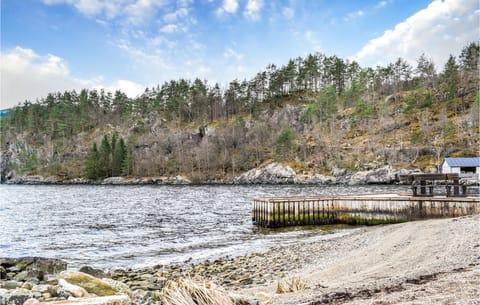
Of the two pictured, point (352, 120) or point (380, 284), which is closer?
point (380, 284)

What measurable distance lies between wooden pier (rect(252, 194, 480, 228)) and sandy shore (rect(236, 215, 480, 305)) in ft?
15.1

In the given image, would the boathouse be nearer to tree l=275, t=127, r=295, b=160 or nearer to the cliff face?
the cliff face

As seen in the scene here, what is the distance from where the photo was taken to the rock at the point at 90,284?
9398mm

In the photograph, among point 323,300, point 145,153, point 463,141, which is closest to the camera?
point 323,300

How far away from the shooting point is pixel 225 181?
104 m

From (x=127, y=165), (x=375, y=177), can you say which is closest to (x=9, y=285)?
(x=375, y=177)

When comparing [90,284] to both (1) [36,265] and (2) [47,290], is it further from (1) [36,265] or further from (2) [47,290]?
(1) [36,265]

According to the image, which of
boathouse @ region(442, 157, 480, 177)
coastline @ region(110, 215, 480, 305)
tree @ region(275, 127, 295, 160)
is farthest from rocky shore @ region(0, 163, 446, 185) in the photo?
coastline @ region(110, 215, 480, 305)

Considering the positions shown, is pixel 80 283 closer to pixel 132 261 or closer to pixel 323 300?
Result: pixel 323 300

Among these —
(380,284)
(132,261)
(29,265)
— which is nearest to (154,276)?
(132,261)

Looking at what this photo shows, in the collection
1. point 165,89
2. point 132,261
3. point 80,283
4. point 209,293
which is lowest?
point 132,261

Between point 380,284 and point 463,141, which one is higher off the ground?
point 463,141

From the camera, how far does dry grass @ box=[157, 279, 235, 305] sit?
517 cm

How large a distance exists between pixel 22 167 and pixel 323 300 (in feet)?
480
